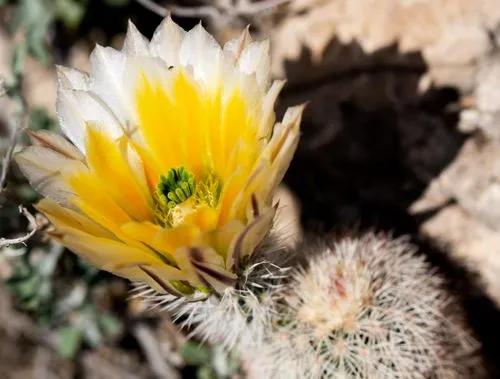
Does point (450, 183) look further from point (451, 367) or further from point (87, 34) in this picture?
point (87, 34)

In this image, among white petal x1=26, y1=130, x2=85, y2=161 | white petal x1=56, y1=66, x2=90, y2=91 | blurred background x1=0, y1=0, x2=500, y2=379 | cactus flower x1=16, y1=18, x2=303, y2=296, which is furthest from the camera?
blurred background x1=0, y1=0, x2=500, y2=379

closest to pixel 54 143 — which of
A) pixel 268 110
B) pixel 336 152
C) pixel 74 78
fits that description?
pixel 74 78

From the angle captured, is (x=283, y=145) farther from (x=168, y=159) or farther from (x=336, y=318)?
(x=336, y=318)

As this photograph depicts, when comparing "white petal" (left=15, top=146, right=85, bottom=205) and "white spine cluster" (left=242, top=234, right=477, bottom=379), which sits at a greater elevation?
"white petal" (left=15, top=146, right=85, bottom=205)

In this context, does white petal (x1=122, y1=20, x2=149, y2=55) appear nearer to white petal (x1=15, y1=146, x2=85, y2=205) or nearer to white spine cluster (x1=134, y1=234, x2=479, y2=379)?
white petal (x1=15, y1=146, x2=85, y2=205)

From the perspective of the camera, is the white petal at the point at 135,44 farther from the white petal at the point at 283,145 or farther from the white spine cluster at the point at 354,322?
the white spine cluster at the point at 354,322

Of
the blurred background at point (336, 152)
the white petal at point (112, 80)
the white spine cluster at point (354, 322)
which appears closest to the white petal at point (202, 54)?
the white petal at point (112, 80)

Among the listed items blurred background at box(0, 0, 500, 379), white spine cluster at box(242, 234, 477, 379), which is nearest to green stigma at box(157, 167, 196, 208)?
white spine cluster at box(242, 234, 477, 379)
